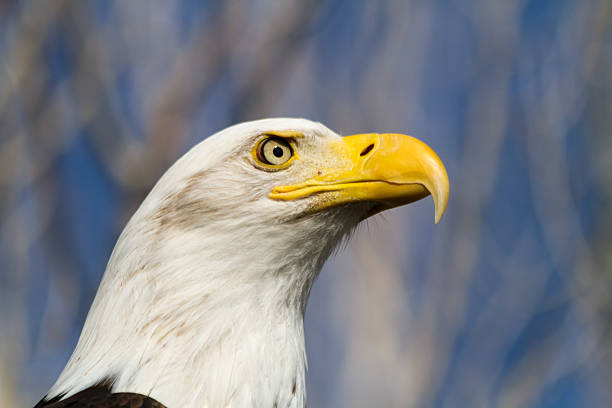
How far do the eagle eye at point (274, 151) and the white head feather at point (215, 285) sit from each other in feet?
0.16

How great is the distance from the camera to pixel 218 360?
2.78 m

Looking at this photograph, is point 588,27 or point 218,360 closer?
point 218,360

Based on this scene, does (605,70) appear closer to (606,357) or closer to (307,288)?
(606,357)

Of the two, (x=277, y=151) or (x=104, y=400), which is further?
(x=277, y=151)

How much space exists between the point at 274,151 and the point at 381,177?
18.3 inches

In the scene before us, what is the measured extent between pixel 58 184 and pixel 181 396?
7.45 meters

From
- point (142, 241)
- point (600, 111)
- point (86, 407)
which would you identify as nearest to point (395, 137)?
point (142, 241)

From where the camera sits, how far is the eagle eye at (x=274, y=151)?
317 centimetres

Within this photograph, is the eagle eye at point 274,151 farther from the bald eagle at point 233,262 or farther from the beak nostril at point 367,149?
the beak nostril at point 367,149

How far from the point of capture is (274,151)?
125 inches

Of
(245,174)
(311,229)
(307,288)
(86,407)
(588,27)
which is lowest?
(86,407)

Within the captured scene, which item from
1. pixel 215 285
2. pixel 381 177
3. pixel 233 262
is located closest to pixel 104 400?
pixel 215 285

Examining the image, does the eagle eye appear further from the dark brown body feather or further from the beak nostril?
the dark brown body feather

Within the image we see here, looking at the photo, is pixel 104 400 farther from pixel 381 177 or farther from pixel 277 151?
pixel 381 177
